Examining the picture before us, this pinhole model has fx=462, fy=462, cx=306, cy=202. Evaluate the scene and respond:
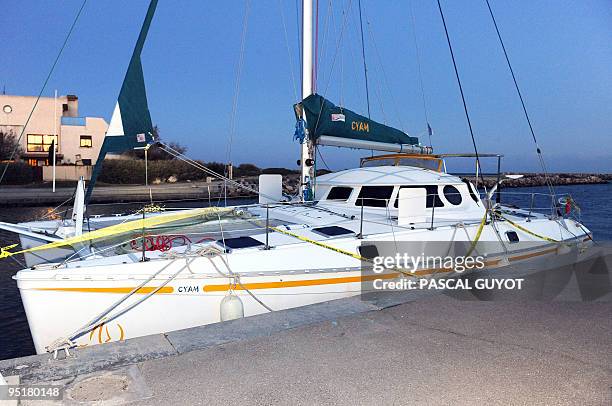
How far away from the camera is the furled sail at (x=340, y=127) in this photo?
9.46 m

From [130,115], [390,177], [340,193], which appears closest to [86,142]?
[340,193]

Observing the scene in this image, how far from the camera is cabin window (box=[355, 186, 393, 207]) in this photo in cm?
936

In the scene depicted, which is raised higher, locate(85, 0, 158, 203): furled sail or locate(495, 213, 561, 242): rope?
locate(85, 0, 158, 203): furled sail

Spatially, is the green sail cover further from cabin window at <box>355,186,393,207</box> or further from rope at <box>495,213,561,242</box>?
rope at <box>495,213,561,242</box>

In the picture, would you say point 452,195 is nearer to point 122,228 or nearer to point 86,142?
point 122,228

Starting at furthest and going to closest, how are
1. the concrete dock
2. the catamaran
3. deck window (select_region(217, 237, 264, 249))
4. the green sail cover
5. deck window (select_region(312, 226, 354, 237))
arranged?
the green sail cover, deck window (select_region(312, 226, 354, 237)), deck window (select_region(217, 237, 264, 249)), the catamaran, the concrete dock

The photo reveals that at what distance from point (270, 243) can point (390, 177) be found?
12.2 feet

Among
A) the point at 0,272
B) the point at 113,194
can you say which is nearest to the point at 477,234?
the point at 0,272

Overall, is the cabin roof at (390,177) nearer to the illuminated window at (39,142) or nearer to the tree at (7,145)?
the tree at (7,145)

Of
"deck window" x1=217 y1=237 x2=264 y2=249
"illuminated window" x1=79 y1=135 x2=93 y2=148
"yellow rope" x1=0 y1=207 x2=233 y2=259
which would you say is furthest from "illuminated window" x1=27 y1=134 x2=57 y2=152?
"deck window" x1=217 y1=237 x2=264 y2=249

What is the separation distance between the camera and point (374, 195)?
9.49 m

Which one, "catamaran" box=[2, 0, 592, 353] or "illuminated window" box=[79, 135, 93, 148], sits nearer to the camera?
"catamaran" box=[2, 0, 592, 353]

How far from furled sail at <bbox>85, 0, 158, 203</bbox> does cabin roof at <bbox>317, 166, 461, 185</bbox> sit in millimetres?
4563

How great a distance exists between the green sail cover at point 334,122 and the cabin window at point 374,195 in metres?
1.30
